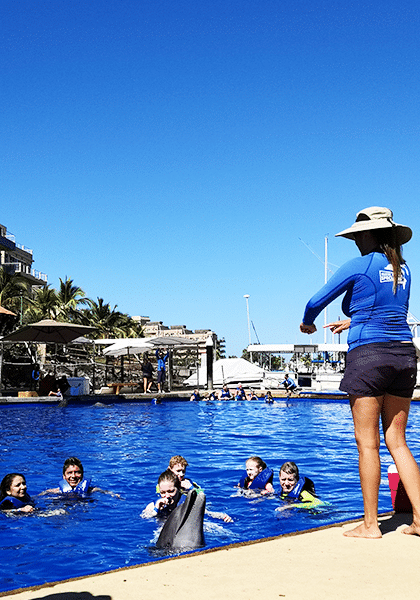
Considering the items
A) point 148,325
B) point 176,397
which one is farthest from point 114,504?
point 148,325

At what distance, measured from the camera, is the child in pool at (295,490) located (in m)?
7.03

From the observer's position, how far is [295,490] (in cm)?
711

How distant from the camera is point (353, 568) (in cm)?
283

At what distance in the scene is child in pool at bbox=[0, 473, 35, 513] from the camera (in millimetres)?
6777

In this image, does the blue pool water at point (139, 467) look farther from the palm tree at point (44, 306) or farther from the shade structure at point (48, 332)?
the palm tree at point (44, 306)

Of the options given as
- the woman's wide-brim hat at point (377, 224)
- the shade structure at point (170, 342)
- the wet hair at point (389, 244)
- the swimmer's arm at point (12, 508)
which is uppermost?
the shade structure at point (170, 342)

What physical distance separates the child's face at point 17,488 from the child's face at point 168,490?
6.56 ft

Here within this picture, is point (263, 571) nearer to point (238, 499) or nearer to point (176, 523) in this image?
point (176, 523)

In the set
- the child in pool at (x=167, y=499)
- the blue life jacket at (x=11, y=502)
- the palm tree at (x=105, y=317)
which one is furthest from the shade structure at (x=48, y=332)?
the palm tree at (x=105, y=317)

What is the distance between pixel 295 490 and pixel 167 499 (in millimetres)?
1842

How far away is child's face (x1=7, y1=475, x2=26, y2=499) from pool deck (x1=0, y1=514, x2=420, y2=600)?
448cm

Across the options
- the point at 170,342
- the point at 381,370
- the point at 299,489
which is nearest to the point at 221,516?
the point at 299,489

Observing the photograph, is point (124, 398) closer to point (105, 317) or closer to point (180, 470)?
point (180, 470)

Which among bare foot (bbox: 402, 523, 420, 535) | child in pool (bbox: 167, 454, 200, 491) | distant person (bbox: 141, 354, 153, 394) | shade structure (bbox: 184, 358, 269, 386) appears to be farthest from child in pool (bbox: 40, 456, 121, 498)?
shade structure (bbox: 184, 358, 269, 386)
